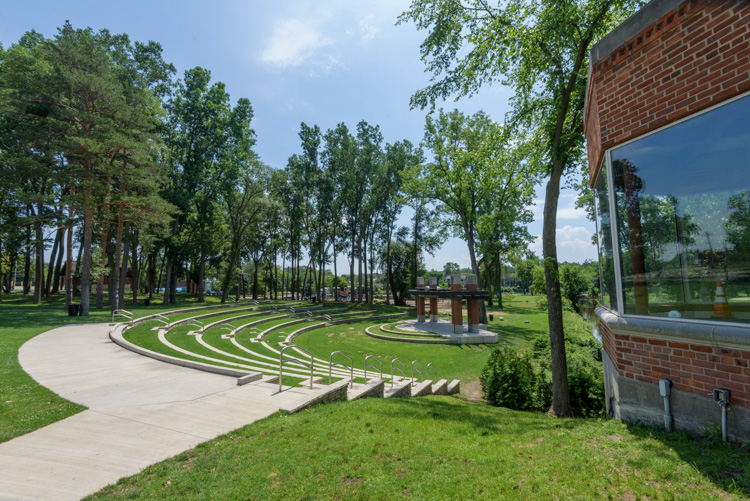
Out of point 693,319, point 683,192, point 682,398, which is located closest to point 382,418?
point 682,398

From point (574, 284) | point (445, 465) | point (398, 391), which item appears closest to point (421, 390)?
point (398, 391)

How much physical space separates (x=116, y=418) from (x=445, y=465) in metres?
5.11

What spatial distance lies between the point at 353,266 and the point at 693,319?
41.6 m

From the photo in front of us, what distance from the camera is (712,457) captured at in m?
3.36

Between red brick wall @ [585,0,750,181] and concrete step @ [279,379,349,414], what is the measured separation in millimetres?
6194

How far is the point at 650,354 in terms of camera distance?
445 cm

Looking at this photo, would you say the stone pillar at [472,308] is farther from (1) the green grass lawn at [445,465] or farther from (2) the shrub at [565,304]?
(1) the green grass lawn at [445,465]

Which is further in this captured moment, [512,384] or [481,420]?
[512,384]

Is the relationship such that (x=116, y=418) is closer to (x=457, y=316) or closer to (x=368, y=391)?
(x=368, y=391)

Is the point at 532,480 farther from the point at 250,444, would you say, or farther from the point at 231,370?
the point at 231,370

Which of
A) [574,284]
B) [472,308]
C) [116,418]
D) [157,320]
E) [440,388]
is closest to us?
[116,418]

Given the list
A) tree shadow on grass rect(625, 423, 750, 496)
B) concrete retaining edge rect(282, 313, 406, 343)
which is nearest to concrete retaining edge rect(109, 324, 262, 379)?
tree shadow on grass rect(625, 423, 750, 496)

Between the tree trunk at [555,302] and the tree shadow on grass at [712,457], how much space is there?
3536mm

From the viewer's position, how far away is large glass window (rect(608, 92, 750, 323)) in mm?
3791
